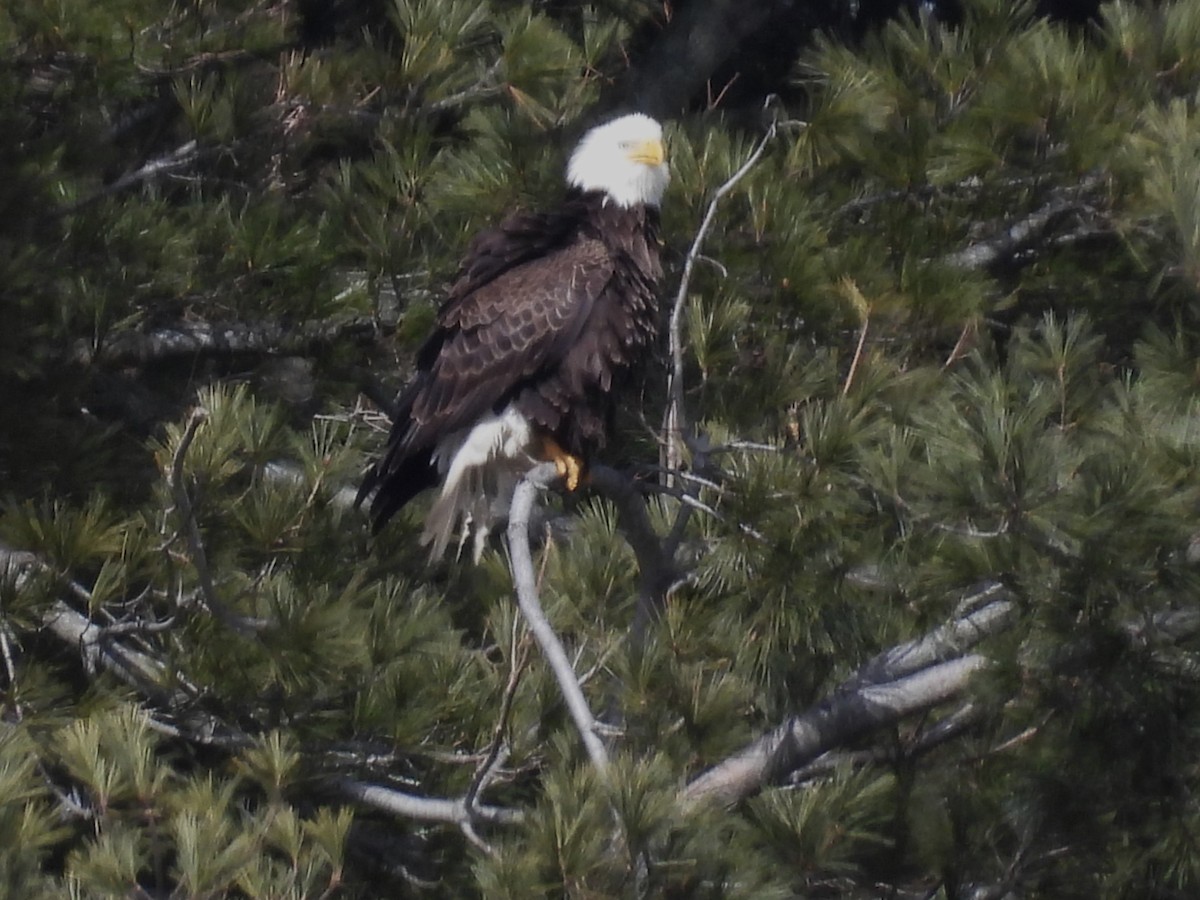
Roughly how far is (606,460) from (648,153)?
0.86 meters

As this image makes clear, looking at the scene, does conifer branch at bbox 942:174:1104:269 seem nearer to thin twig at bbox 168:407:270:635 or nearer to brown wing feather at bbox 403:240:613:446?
brown wing feather at bbox 403:240:613:446

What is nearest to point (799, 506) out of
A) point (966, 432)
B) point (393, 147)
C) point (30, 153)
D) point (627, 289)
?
point (966, 432)

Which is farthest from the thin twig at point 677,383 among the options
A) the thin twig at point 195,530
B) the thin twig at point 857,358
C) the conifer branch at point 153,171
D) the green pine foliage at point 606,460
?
the conifer branch at point 153,171

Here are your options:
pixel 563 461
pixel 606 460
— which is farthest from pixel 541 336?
pixel 606 460

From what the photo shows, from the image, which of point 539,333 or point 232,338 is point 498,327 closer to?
point 539,333

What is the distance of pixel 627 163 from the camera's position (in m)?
3.81

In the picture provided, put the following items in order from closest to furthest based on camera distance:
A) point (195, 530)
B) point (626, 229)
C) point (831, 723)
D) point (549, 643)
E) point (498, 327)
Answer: point (549, 643)
point (195, 530)
point (831, 723)
point (498, 327)
point (626, 229)

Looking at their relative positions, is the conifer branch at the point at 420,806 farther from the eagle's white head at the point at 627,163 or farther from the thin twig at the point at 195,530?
the eagle's white head at the point at 627,163

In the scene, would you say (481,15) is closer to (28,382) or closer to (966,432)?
(28,382)

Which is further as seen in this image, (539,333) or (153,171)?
(153,171)

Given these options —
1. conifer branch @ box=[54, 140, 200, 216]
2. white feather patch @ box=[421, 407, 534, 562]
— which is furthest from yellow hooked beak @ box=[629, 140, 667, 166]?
conifer branch @ box=[54, 140, 200, 216]

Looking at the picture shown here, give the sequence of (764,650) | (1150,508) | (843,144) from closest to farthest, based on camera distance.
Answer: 1. (1150,508)
2. (764,650)
3. (843,144)

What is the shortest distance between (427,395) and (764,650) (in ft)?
3.71

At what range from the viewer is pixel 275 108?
388 centimetres
